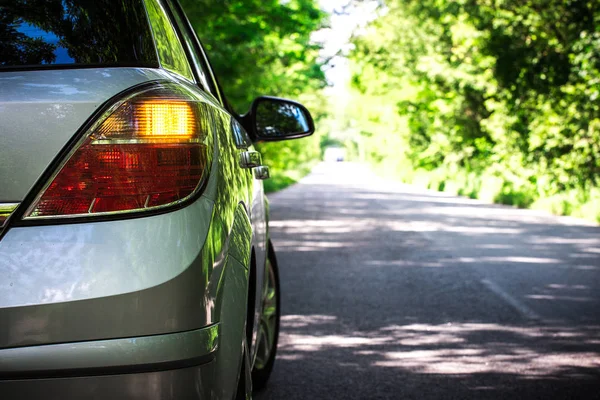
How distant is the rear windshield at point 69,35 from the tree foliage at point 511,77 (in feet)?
53.6

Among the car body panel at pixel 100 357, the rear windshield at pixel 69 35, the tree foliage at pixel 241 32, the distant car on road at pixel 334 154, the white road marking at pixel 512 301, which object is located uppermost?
the tree foliage at pixel 241 32

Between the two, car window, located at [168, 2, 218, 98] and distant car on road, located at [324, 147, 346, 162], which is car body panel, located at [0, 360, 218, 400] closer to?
car window, located at [168, 2, 218, 98]

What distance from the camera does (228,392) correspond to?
198 centimetres

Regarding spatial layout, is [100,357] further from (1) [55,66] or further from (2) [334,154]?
(2) [334,154]

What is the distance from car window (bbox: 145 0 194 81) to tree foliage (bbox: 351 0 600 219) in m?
15.8

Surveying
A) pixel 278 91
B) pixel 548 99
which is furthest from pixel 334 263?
pixel 278 91

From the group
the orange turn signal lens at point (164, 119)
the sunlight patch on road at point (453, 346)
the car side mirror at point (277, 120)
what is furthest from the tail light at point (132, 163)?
the sunlight patch on road at point (453, 346)

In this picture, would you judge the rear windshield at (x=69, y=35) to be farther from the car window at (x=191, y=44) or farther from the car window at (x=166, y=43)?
the car window at (x=191, y=44)

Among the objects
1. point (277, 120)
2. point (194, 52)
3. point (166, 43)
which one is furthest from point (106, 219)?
point (277, 120)

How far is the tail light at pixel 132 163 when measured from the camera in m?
1.73

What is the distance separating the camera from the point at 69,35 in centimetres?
196

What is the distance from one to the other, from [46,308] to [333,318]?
4.73 m

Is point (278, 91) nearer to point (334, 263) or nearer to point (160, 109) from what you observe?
point (334, 263)

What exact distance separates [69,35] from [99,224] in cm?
55
